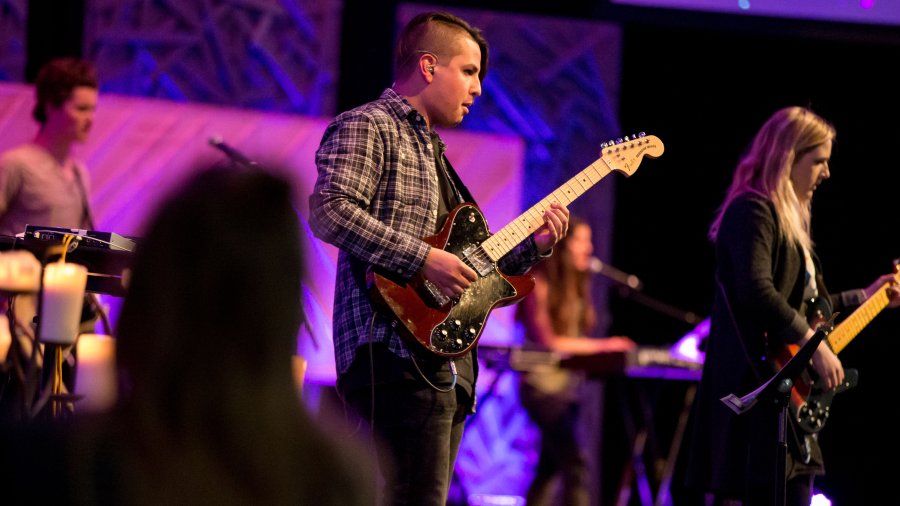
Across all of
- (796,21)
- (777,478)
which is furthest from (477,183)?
(777,478)

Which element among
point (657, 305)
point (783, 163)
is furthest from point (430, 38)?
point (657, 305)

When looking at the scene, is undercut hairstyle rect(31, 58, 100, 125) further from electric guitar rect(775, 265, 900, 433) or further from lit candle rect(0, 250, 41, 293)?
electric guitar rect(775, 265, 900, 433)

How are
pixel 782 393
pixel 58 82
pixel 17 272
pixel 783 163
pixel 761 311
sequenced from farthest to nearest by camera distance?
pixel 58 82, pixel 783 163, pixel 761 311, pixel 782 393, pixel 17 272

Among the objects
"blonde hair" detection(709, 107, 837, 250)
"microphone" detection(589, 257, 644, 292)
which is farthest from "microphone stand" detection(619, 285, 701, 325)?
"blonde hair" detection(709, 107, 837, 250)

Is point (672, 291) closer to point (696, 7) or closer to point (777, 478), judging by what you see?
point (696, 7)

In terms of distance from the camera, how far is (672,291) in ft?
24.5

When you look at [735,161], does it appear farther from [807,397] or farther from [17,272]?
[17,272]

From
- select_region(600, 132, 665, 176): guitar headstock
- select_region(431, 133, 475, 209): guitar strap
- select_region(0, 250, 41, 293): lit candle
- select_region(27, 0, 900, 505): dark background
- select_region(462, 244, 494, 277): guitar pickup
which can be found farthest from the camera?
select_region(27, 0, 900, 505): dark background

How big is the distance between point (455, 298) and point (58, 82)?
7.98 ft

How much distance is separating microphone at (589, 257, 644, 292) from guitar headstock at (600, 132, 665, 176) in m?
Answer: 2.81

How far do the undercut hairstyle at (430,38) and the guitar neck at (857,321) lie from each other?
65.6 inches

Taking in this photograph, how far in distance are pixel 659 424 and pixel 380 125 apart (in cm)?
494

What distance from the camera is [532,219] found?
3.32 m

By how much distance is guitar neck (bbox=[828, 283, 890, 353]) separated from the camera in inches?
154
